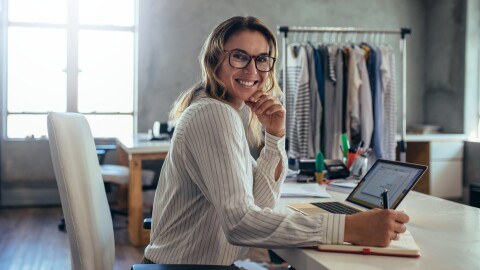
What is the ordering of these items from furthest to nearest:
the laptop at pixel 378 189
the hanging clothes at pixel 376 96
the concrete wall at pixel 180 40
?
the concrete wall at pixel 180 40 < the hanging clothes at pixel 376 96 < the laptop at pixel 378 189

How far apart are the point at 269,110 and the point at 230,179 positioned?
48 centimetres

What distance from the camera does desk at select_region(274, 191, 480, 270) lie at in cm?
111

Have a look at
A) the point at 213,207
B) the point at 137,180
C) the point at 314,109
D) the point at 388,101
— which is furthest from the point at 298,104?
the point at 213,207

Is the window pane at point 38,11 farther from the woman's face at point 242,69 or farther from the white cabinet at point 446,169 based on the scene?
the woman's face at point 242,69

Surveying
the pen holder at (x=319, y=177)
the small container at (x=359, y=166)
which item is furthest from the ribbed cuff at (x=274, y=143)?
the small container at (x=359, y=166)

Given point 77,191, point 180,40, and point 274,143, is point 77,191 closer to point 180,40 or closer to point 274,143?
point 274,143

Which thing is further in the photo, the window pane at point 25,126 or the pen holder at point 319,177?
the window pane at point 25,126

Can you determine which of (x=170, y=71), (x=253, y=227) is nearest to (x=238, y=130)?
(x=253, y=227)

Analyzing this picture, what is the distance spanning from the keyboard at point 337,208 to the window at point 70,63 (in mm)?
4398

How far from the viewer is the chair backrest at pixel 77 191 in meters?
1.22

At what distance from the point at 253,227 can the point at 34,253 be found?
9.93 feet

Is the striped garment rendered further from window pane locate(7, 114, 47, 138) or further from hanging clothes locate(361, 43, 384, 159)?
window pane locate(7, 114, 47, 138)

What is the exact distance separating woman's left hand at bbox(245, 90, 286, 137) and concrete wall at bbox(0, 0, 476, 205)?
4.11 meters

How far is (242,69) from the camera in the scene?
1507mm
